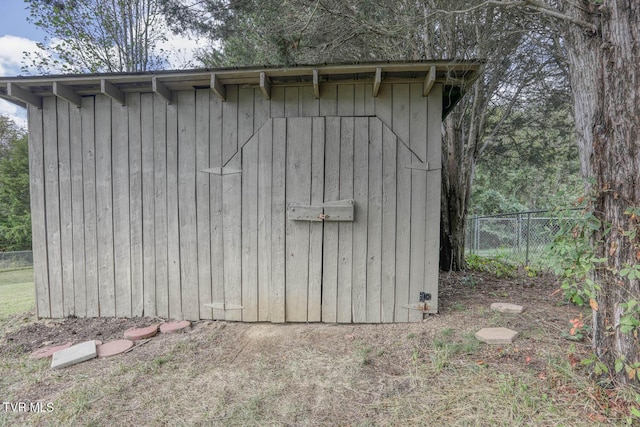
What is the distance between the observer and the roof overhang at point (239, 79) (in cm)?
253

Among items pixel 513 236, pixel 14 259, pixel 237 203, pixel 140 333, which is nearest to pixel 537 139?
pixel 513 236

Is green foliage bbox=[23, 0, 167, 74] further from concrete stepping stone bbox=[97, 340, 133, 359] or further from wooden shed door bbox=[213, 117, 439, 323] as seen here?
concrete stepping stone bbox=[97, 340, 133, 359]

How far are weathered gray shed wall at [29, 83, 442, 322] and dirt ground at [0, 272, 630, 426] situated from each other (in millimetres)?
305

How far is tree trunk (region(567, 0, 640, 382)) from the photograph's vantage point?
1.52 meters

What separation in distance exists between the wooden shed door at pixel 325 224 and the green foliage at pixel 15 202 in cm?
1620

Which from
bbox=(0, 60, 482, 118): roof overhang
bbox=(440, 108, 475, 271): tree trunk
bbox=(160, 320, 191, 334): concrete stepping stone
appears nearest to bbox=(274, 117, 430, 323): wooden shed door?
bbox=(0, 60, 482, 118): roof overhang

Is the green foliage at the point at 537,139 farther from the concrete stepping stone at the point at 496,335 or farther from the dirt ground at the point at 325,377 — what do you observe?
the dirt ground at the point at 325,377

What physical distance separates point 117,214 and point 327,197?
7.13 feet

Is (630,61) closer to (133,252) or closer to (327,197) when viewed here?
(327,197)

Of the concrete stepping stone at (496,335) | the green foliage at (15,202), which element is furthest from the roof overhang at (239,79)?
the green foliage at (15,202)

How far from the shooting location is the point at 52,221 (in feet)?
9.98

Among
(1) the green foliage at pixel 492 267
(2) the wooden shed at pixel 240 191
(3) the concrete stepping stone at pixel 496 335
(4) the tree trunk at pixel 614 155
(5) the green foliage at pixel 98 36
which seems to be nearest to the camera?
(4) the tree trunk at pixel 614 155

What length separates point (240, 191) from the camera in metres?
2.86

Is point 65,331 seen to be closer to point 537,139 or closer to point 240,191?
point 240,191
